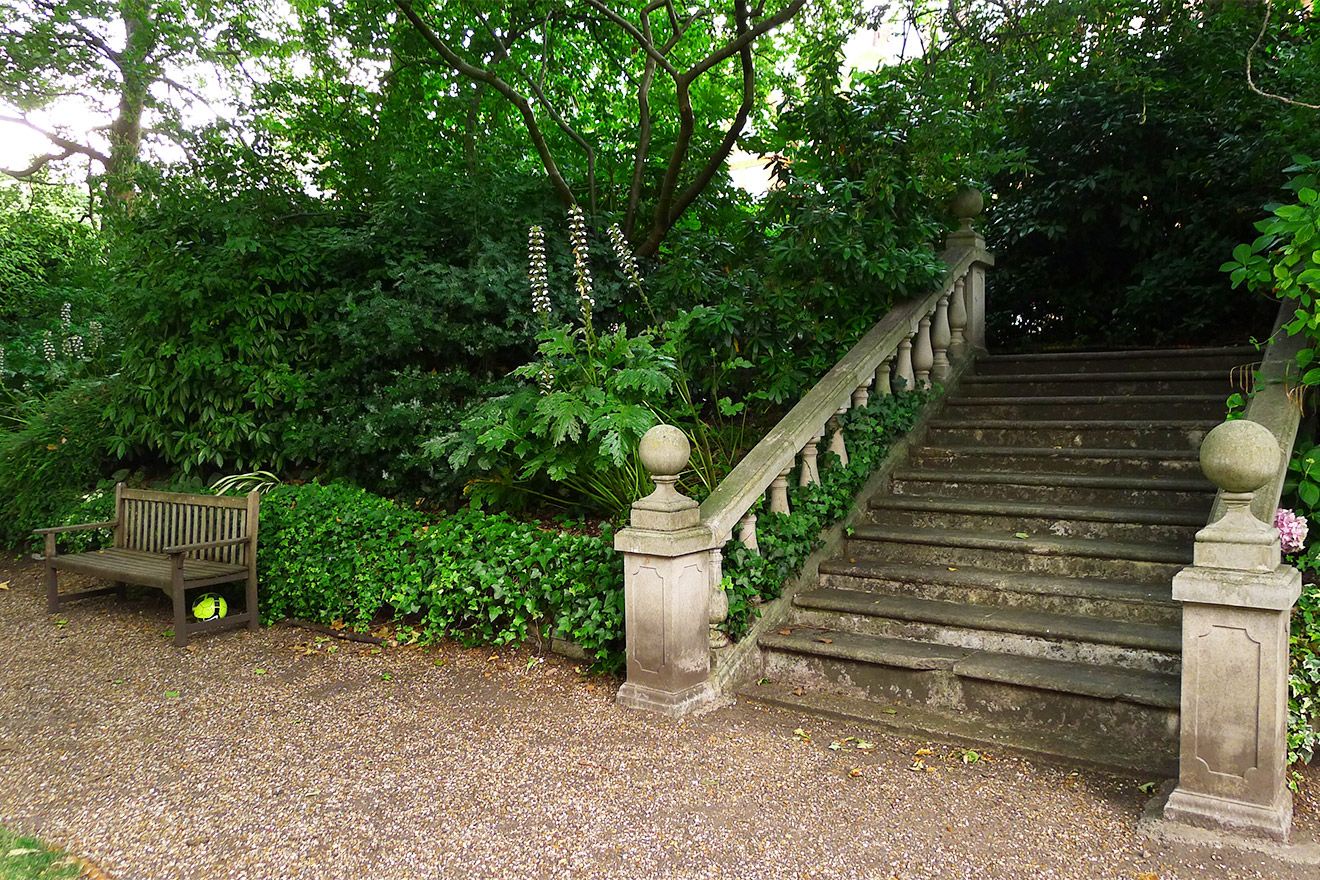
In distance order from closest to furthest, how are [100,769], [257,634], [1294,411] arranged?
[100,769] < [1294,411] < [257,634]

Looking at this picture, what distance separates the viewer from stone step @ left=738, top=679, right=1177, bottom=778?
3570 millimetres

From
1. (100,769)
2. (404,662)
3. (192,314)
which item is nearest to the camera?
(100,769)

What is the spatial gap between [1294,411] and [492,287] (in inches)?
206

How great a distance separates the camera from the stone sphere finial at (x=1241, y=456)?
3061 mm

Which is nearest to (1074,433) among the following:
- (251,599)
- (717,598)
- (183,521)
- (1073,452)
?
(1073,452)

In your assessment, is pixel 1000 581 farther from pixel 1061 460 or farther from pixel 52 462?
pixel 52 462

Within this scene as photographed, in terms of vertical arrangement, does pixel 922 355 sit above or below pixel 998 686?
above

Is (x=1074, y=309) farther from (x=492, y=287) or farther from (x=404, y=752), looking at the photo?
(x=404, y=752)

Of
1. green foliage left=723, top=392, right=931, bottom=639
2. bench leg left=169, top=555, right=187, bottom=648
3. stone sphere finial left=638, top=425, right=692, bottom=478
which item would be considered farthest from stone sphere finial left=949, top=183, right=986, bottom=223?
bench leg left=169, top=555, right=187, bottom=648

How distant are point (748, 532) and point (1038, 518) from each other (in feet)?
5.59

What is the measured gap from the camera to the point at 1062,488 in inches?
206

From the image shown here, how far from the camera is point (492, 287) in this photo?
6941mm

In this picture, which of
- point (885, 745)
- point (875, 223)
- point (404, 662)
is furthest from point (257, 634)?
point (875, 223)

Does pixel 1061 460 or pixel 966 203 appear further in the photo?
pixel 966 203
